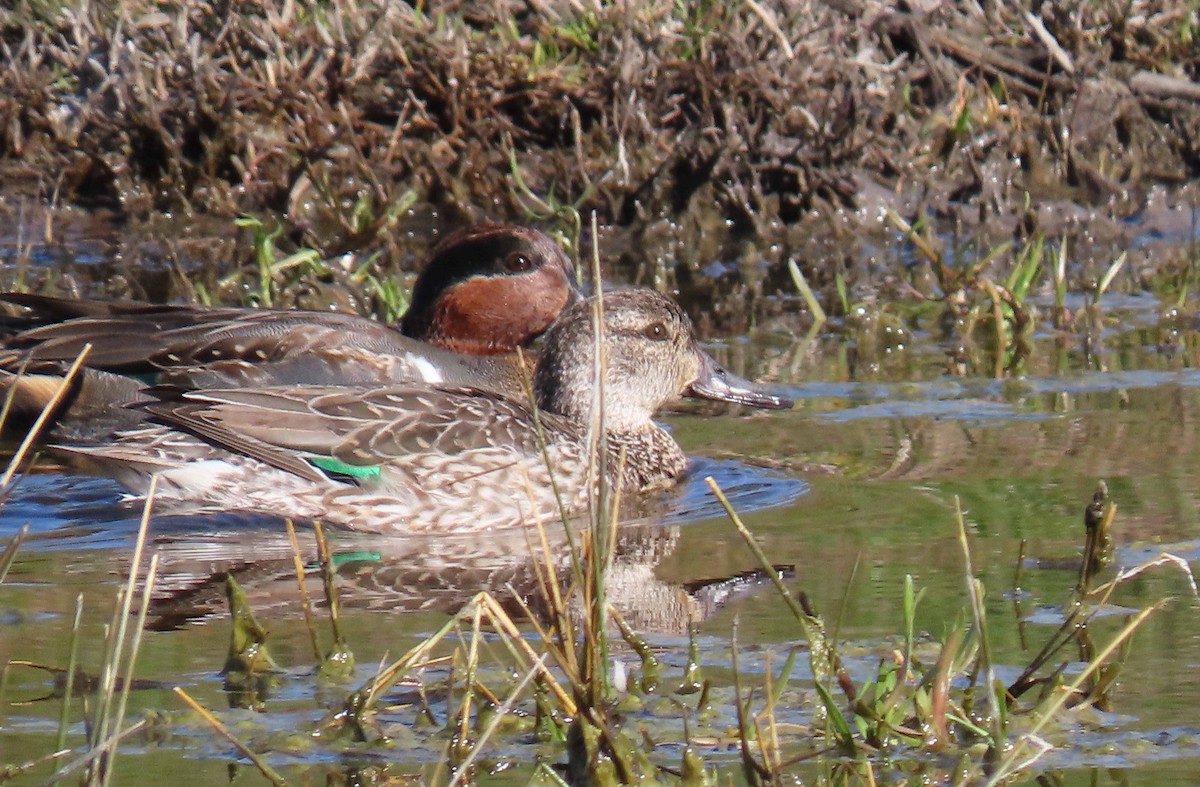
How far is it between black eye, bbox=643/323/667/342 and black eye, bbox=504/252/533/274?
0.90 metres

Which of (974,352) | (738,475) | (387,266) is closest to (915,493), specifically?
(738,475)

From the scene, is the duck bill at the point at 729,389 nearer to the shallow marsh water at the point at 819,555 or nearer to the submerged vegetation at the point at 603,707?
the shallow marsh water at the point at 819,555

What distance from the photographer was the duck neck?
6555 millimetres

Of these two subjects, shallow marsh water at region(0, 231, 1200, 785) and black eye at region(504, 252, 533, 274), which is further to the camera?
black eye at region(504, 252, 533, 274)

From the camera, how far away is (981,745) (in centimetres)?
346

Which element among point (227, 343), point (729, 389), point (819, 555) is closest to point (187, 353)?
point (227, 343)

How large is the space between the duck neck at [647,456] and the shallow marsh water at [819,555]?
0.14m

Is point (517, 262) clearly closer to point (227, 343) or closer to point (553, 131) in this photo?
point (227, 343)

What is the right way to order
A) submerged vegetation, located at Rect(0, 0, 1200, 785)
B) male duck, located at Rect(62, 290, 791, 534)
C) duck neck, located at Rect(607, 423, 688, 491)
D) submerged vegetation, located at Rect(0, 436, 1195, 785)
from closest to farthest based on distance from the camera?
submerged vegetation, located at Rect(0, 436, 1195, 785)
male duck, located at Rect(62, 290, 791, 534)
duck neck, located at Rect(607, 423, 688, 491)
submerged vegetation, located at Rect(0, 0, 1200, 785)

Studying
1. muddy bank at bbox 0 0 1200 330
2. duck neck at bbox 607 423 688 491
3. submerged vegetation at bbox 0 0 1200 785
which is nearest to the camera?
duck neck at bbox 607 423 688 491

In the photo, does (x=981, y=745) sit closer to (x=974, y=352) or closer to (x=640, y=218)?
(x=974, y=352)

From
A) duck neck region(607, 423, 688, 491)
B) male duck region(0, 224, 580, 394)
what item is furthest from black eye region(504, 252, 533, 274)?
duck neck region(607, 423, 688, 491)

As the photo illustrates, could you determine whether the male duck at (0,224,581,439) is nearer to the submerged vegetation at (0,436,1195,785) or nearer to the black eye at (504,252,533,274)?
the black eye at (504,252,533,274)

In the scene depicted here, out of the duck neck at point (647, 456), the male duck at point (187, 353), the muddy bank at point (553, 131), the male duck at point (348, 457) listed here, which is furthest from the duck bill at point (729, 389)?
the muddy bank at point (553, 131)
